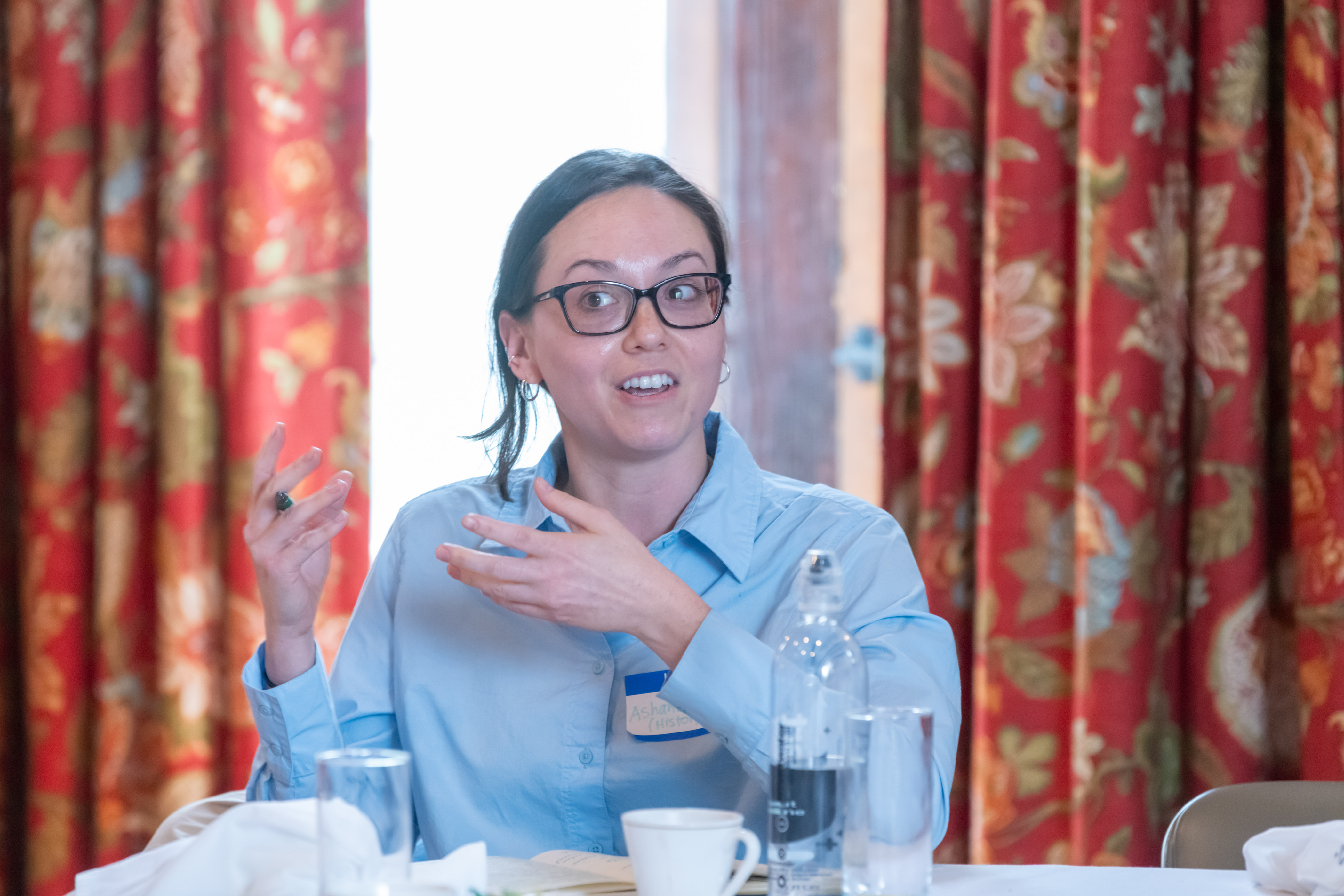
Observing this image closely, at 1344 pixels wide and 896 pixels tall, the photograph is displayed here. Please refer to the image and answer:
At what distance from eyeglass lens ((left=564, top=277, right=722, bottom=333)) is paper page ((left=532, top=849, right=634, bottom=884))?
0.65m

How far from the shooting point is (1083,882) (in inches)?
40.9

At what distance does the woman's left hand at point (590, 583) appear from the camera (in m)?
1.15

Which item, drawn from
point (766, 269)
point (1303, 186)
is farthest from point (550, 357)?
point (1303, 186)

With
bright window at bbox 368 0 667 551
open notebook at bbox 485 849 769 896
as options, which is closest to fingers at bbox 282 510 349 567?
open notebook at bbox 485 849 769 896

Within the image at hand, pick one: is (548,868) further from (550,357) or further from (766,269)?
(766,269)

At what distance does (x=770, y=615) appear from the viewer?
1.41 meters

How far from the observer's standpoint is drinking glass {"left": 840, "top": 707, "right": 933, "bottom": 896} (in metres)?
0.87

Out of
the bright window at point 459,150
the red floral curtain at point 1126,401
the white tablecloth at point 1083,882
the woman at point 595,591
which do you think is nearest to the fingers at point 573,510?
the woman at point 595,591

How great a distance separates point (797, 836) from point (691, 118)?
1863 millimetres

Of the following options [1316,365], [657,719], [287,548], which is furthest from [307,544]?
[1316,365]

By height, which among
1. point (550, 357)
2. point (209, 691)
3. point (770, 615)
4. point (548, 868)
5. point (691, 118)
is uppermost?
point (691, 118)

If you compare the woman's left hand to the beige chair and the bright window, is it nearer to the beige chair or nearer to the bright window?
the beige chair

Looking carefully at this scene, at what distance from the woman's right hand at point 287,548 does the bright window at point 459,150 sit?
1040 millimetres

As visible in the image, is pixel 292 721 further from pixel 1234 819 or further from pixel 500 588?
pixel 1234 819
